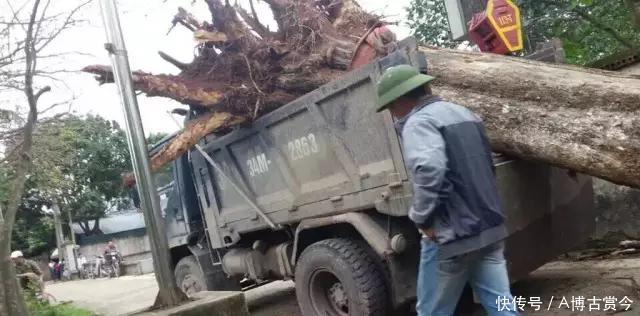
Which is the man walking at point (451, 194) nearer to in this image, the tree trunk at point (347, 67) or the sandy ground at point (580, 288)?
the tree trunk at point (347, 67)

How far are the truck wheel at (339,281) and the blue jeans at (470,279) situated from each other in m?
1.34

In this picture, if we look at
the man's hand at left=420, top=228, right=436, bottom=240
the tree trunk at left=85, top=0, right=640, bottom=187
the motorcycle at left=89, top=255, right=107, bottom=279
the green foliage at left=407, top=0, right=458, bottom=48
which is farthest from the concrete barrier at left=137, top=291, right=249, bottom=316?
the motorcycle at left=89, top=255, right=107, bottom=279

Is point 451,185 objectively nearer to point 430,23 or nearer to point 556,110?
point 556,110

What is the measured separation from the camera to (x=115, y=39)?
14.2ft

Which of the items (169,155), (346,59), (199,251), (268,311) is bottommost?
(268,311)

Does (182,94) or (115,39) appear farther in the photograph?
(182,94)

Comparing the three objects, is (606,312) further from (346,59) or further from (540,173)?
(346,59)

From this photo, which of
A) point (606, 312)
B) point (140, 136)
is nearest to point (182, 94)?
point (140, 136)

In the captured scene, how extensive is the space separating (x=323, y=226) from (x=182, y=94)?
190cm

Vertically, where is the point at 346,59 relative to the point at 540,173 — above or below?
above

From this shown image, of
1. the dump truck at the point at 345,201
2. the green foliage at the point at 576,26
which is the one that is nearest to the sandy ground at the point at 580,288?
the dump truck at the point at 345,201

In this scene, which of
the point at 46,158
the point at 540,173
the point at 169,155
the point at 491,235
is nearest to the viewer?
the point at 491,235

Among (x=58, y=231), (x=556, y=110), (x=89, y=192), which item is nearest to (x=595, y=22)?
(x=556, y=110)

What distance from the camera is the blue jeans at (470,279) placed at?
2.67 meters
